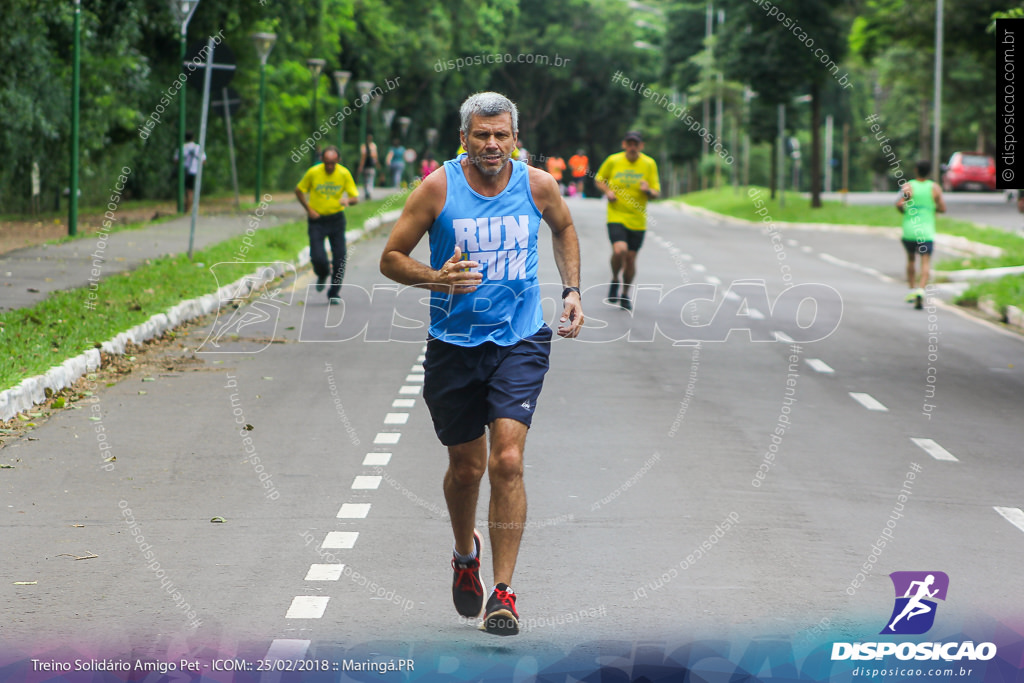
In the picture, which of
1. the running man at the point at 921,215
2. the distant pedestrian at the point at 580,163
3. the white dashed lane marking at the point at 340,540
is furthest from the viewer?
the distant pedestrian at the point at 580,163

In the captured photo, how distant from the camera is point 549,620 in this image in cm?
575

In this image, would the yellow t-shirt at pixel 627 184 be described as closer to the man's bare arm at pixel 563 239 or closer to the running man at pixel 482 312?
the man's bare arm at pixel 563 239

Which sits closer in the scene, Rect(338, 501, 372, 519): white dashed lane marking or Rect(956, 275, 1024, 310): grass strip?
Rect(338, 501, 372, 519): white dashed lane marking

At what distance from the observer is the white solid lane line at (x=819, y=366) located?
43.9 ft

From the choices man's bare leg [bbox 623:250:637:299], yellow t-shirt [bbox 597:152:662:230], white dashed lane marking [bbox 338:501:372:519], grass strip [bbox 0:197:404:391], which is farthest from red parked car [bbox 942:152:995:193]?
white dashed lane marking [bbox 338:501:372:519]

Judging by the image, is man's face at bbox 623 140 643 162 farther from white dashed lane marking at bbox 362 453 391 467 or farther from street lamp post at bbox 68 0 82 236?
white dashed lane marking at bbox 362 453 391 467

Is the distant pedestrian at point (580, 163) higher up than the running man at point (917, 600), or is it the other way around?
the distant pedestrian at point (580, 163)

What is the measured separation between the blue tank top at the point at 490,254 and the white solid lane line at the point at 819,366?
311 inches

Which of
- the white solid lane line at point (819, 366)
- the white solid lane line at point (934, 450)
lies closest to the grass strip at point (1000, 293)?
the white solid lane line at point (819, 366)

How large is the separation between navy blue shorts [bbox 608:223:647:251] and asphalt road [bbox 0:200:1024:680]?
245 centimetres

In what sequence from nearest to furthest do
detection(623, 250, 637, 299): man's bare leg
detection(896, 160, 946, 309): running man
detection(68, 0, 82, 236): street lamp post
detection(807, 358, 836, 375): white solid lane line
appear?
detection(807, 358, 836, 375): white solid lane line, detection(623, 250, 637, 299): man's bare leg, detection(896, 160, 946, 309): running man, detection(68, 0, 82, 236): street lamp post

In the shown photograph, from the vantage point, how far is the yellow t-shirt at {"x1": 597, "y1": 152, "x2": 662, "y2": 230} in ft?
56.8

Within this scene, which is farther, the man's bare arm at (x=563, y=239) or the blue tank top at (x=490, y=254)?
the man's bare arm at (x=563, y=239)

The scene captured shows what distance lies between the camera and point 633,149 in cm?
1728
